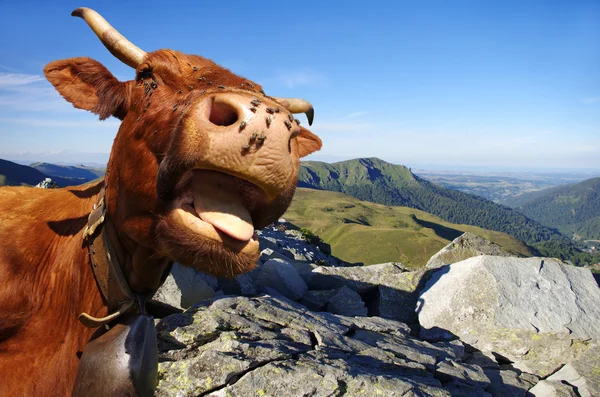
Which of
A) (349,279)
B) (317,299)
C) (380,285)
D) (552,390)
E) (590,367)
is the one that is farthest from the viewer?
(349,279)

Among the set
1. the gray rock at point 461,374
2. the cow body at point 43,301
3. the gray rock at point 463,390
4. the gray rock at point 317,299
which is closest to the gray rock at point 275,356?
the gray rock at point 461,374

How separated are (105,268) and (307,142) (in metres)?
1.96

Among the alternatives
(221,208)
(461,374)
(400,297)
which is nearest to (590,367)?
(461,374)

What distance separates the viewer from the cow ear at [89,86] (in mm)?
2948

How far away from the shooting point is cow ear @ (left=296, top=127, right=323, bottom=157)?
3346mm

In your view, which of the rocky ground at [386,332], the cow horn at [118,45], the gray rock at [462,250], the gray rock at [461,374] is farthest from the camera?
the gray rock at [462,250]

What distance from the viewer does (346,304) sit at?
10.8 metres

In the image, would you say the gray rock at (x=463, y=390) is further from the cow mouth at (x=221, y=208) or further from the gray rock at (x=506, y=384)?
the cow mouth at (x=221, y=208)

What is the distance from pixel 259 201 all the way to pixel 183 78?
1086 mm

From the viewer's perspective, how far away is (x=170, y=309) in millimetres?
7785

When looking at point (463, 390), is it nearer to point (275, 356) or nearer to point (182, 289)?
point (275, 356)

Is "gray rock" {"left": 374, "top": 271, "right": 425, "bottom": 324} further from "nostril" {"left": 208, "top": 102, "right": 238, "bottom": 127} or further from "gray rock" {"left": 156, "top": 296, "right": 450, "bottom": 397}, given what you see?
"nostril" {"left": 208, "top": 102, "right": 238, "bottom": 127}

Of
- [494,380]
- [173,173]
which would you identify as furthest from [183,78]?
[494,380]

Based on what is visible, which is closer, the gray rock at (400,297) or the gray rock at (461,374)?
the gray rock at (461,374)
